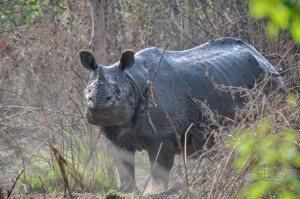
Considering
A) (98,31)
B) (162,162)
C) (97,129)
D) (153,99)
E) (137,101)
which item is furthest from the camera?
(98,31)

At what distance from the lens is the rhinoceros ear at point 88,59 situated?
7.37m

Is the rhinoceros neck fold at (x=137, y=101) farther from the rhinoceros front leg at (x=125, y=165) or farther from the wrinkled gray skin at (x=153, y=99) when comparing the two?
the rhinoceros front leg at (x=125, y=165)

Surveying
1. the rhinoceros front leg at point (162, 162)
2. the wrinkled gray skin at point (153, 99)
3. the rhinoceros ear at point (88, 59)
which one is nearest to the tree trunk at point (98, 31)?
the wrinkled gray skin at point (153, 99)

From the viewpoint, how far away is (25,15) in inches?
619

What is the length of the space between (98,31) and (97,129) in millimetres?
1382

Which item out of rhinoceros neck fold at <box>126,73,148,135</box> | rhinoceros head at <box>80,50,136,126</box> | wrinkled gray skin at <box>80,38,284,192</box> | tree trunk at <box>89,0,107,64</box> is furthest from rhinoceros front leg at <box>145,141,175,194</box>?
tree trunk at <box>89,0,107,64</box>

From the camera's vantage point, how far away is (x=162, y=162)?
765 centimetres

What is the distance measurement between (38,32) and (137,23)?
1.40 m

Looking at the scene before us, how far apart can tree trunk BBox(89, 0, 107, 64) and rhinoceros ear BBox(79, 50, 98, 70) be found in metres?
2.14

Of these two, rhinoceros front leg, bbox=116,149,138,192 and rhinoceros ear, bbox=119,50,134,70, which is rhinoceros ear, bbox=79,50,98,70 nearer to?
rhinoceros ear, bbox=119,50,134,70

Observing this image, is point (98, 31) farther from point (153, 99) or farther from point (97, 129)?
point (153, 99)

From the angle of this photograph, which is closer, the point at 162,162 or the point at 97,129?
the point at 162,162

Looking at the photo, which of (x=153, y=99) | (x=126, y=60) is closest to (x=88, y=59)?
(x=126, y=60)

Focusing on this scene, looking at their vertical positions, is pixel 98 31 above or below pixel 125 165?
above
